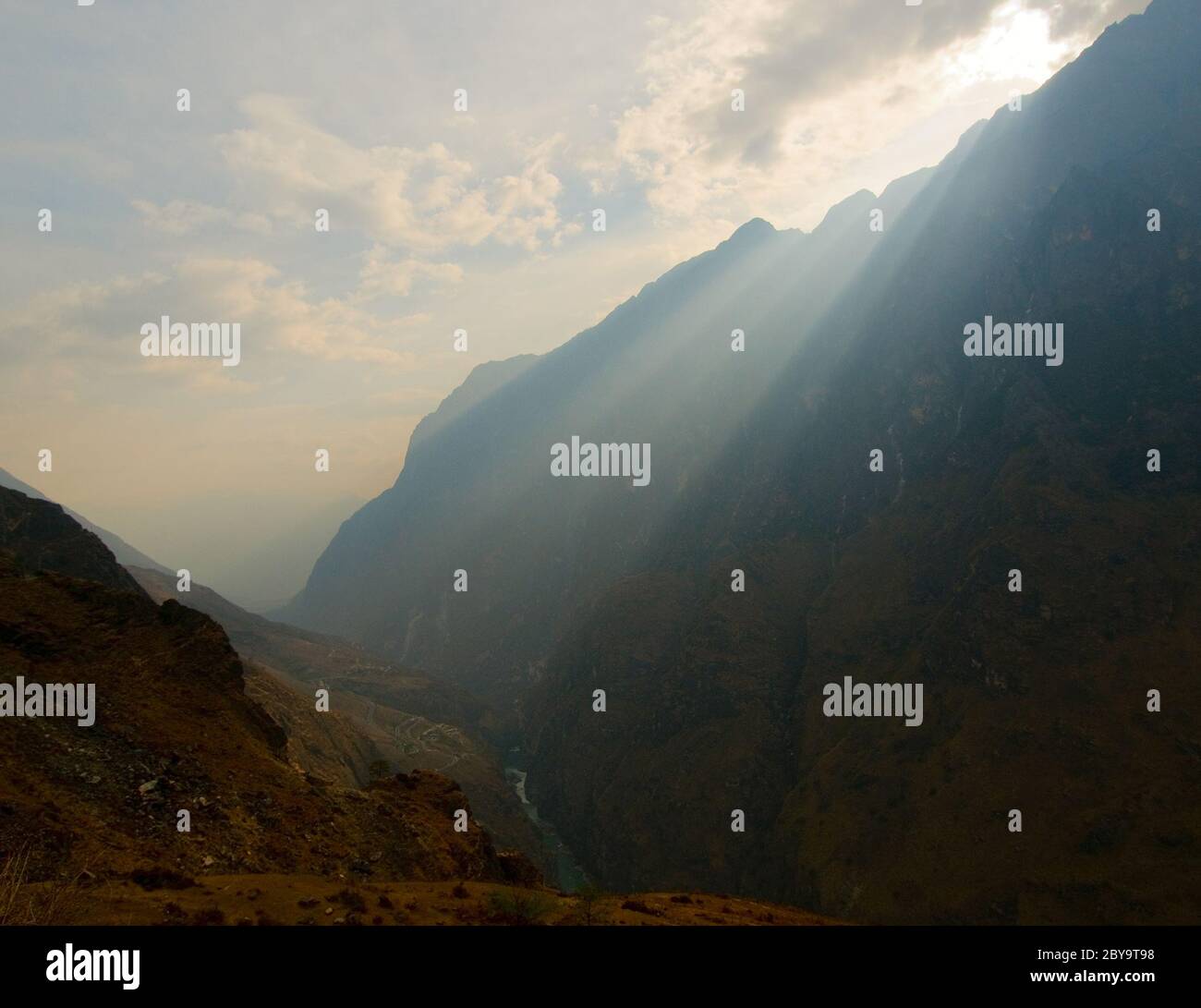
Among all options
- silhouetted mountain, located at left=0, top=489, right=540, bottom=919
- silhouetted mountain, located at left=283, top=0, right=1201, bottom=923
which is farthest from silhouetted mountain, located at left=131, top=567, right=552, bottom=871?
silhouetted mountain, located at left=0, top=489, right=540, bottom=919

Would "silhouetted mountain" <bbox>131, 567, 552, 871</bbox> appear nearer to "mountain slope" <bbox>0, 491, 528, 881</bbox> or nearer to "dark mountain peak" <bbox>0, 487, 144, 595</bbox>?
"dark mountain peak" <bbox>0, 487, 144, 595</bbox>

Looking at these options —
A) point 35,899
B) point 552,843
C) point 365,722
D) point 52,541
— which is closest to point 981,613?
point 552,843

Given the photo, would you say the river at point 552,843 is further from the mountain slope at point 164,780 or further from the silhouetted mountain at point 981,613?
→ the mountain slope at point 164,780

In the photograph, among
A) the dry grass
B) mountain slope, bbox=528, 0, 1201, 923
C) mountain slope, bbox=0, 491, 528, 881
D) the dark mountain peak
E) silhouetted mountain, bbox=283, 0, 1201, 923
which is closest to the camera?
the dry grass

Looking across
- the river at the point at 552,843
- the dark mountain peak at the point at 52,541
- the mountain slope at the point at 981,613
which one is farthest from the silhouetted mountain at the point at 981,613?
the dark mountain peak at the point at 52,541

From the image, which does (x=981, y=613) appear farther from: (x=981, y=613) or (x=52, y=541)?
(x=52, y=541)
